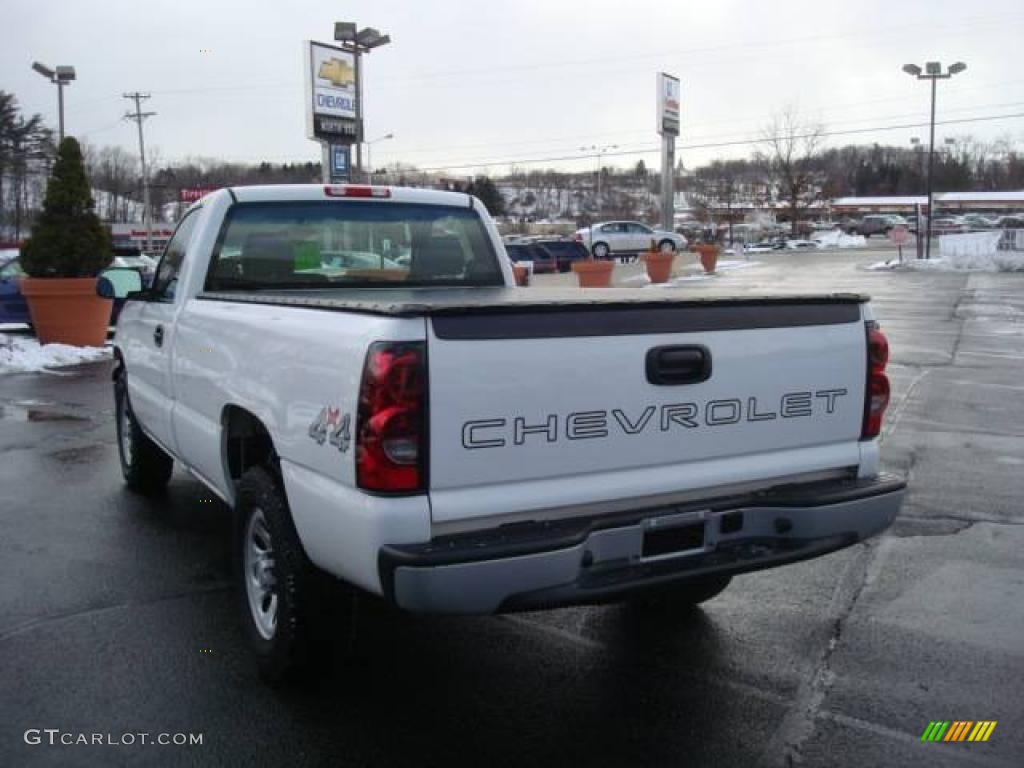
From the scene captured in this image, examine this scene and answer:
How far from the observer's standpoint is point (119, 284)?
591 centimetres

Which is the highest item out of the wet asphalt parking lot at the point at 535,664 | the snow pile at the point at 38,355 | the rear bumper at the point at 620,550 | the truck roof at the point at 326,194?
the truck roof at the point at 326,194

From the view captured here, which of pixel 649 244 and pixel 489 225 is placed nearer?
pixel 489 225

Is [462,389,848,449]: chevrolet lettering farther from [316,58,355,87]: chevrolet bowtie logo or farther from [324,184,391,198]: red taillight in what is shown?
[316,58,355,87]: chevrolet bowtie logo

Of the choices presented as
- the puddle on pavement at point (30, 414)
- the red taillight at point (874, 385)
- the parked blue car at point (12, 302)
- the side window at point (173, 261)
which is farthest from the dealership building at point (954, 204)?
the red taillight at point (874, 385)

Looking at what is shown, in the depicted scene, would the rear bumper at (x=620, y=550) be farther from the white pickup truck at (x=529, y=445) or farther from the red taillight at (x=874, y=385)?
the red taillight at (x=874, y=385)

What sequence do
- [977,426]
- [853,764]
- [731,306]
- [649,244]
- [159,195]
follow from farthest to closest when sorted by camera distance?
[159,195] < [649,244] < [977,426] < [731,306] < [853,764]

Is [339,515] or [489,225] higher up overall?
[489,225]

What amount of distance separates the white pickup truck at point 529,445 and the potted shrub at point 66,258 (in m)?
11.1

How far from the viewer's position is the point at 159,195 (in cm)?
11938

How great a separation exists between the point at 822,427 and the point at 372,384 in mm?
1819

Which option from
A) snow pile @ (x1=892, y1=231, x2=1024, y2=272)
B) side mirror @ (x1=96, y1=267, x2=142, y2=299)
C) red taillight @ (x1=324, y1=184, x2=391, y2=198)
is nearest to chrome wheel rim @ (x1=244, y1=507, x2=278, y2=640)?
red taillight @ (x1=324, y1=184, x2=391, y2=198)

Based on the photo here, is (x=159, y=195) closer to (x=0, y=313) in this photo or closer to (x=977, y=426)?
(x=0, y=313)

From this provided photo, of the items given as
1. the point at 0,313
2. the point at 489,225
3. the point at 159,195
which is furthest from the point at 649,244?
the point at 159,195

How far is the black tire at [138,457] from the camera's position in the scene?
269 inches
